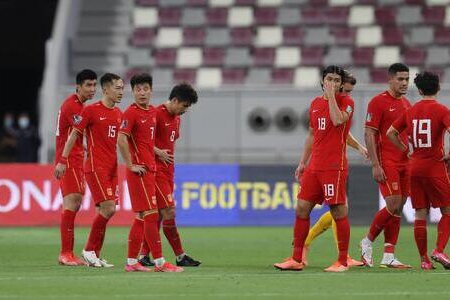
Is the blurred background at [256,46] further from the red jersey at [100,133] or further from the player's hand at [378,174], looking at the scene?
the player's hand at [378,174]

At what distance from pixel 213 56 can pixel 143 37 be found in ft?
5.26

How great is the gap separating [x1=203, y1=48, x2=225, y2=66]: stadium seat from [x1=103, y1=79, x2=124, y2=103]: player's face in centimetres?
1338

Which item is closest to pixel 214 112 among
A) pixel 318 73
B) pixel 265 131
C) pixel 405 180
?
pixel 265 131

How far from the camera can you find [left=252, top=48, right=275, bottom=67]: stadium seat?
26859 millimetres

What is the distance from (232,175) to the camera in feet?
73.4

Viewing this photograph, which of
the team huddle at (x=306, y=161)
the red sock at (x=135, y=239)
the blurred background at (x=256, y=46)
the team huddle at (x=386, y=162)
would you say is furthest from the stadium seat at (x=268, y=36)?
the red sock at (x=135, y=239)

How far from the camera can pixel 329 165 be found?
1265 cm

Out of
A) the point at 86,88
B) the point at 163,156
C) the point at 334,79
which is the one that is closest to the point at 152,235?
the point at 163,156

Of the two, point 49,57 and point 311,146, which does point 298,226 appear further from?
point 49,57

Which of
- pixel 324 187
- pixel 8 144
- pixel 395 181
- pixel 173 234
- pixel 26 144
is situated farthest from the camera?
pixel 8 144

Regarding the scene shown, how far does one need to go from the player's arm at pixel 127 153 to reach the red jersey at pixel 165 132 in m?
0.69

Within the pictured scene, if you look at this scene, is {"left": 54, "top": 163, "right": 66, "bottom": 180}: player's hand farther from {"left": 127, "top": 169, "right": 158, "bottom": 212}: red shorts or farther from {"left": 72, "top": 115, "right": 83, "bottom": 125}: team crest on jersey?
{"left": 127, "top": 169, "right": 158, "bottom": 212}: red shorts

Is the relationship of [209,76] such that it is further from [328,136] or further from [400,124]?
[328,136]

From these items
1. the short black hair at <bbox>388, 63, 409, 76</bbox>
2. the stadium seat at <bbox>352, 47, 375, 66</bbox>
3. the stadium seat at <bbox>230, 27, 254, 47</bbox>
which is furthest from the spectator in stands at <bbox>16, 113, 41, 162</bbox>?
the short black hair at <bbox>388, 63, 409, 76</bbox>
